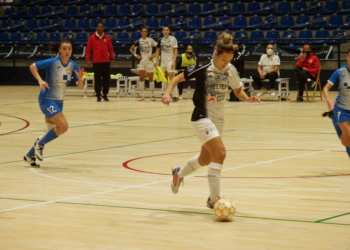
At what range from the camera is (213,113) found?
234 inches

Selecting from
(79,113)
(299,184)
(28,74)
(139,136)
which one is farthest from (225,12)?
(299,184)

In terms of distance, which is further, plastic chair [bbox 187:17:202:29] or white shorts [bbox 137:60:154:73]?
plastic chair [bbox 187:17:202:29]

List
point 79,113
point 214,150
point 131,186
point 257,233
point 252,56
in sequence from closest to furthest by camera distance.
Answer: point 257,233 < point 214,150 < point 131,186 < point 79,113 < point 252,56

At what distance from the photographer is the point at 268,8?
2403cm

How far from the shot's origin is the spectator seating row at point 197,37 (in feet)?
71.9

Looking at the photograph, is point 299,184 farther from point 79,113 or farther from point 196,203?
point 79,113

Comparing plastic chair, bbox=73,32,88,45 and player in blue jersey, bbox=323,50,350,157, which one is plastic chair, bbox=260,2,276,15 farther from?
player in blue jersey, bbox=323,50,350,157

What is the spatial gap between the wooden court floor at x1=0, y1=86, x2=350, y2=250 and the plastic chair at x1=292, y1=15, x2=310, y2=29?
402 inches

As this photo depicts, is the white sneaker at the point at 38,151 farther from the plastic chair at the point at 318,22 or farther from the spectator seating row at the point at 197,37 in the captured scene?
the plastic chair at the point at 318,22

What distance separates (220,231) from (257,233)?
29cm

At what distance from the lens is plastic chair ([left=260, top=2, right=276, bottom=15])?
24.0 metres

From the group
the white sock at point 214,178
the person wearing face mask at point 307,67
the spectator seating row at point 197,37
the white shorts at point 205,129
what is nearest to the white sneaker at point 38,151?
the white shorts at point 205,129

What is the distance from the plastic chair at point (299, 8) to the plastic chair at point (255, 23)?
3.97ft

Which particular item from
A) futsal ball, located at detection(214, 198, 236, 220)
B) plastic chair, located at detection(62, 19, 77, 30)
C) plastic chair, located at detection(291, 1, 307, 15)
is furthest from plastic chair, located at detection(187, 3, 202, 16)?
futsal ball, located at detection(214, 198, 236, 220)
